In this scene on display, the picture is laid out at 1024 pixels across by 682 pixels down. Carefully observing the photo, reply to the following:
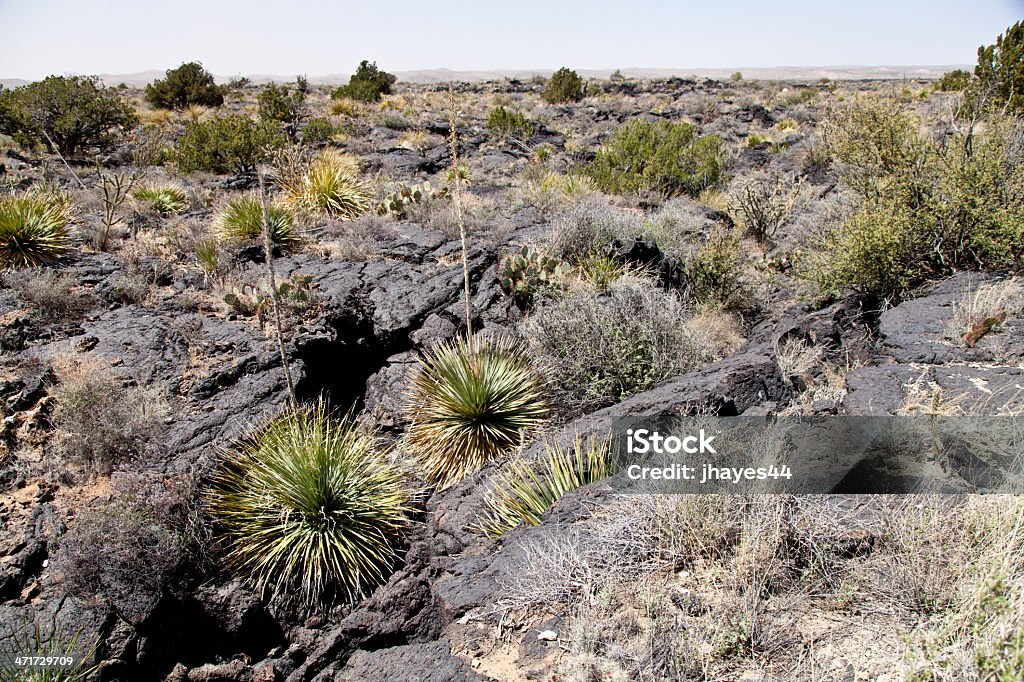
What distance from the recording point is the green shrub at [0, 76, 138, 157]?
1570cm

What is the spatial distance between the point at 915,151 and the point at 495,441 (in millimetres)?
7466

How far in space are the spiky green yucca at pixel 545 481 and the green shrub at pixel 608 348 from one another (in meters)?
1.36

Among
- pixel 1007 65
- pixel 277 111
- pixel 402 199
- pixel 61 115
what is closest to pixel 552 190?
pixel 402 199

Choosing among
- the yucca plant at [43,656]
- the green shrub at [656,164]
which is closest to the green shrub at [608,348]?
Result: the yucca plant at [43,656]

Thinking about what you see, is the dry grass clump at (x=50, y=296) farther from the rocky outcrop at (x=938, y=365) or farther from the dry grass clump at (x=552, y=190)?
the rocky outcrop at (x=938, y=365)

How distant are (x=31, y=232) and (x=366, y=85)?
21.9 metres

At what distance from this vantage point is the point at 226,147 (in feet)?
48.3

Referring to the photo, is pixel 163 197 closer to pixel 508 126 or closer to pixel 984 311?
pixel 508 126

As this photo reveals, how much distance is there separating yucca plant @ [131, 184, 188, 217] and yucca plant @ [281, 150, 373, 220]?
6.79 ft

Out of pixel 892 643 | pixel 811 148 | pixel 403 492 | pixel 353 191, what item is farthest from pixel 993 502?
pixel 811 148

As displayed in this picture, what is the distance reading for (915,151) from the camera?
845cm

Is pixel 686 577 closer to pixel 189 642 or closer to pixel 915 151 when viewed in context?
pixel 189 642

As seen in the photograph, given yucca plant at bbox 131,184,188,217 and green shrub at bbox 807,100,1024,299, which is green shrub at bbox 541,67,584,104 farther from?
green shrub at bbox 807,100,1024,299

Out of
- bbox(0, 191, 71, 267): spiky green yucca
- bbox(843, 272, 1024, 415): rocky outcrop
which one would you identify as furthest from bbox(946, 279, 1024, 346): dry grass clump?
bbox(0, 191, 71, 267): spiky green yucca
